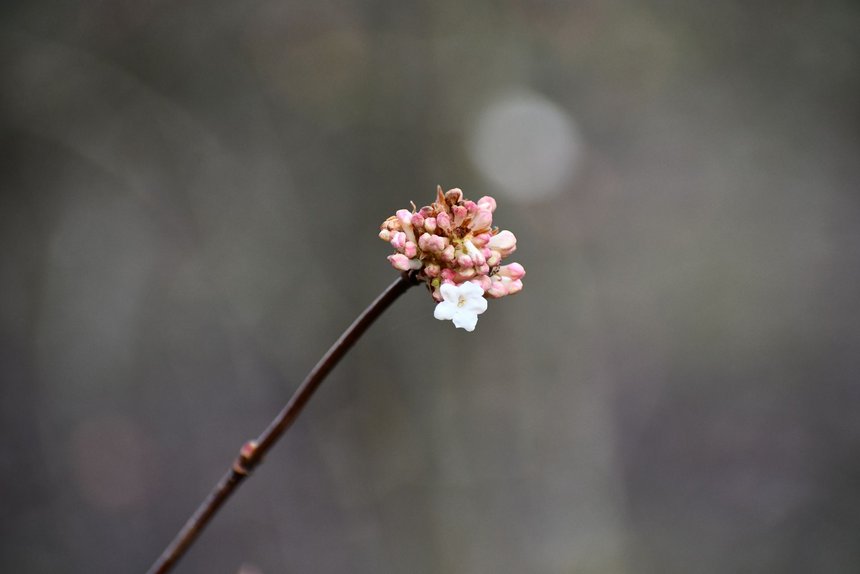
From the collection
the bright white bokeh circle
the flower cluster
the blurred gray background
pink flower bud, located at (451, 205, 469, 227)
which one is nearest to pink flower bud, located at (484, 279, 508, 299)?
the flower cluster

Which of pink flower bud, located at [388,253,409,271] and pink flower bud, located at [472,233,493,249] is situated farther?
pink flower bud, located at [472,233,493,249]

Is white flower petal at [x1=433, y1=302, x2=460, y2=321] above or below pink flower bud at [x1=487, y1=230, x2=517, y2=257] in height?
below

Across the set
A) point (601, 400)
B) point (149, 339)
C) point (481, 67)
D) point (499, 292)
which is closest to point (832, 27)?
point (481, 67)

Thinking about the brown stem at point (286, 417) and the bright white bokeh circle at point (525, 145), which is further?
the bright white bokeh circle at point (525, 145)

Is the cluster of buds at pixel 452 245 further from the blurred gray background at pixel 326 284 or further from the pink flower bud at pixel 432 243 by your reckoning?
the blurred gray background at pixel 326 284

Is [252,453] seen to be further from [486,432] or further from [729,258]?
[729,258]

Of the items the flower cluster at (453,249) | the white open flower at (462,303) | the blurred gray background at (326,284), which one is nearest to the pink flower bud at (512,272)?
the flower cluster at (453,249)

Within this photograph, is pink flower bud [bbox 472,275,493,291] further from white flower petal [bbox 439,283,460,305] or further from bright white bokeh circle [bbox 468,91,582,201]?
bright white bokeh circle [bbox 468,91,582,201]

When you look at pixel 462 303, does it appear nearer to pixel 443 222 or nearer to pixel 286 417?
pixel 443 222
